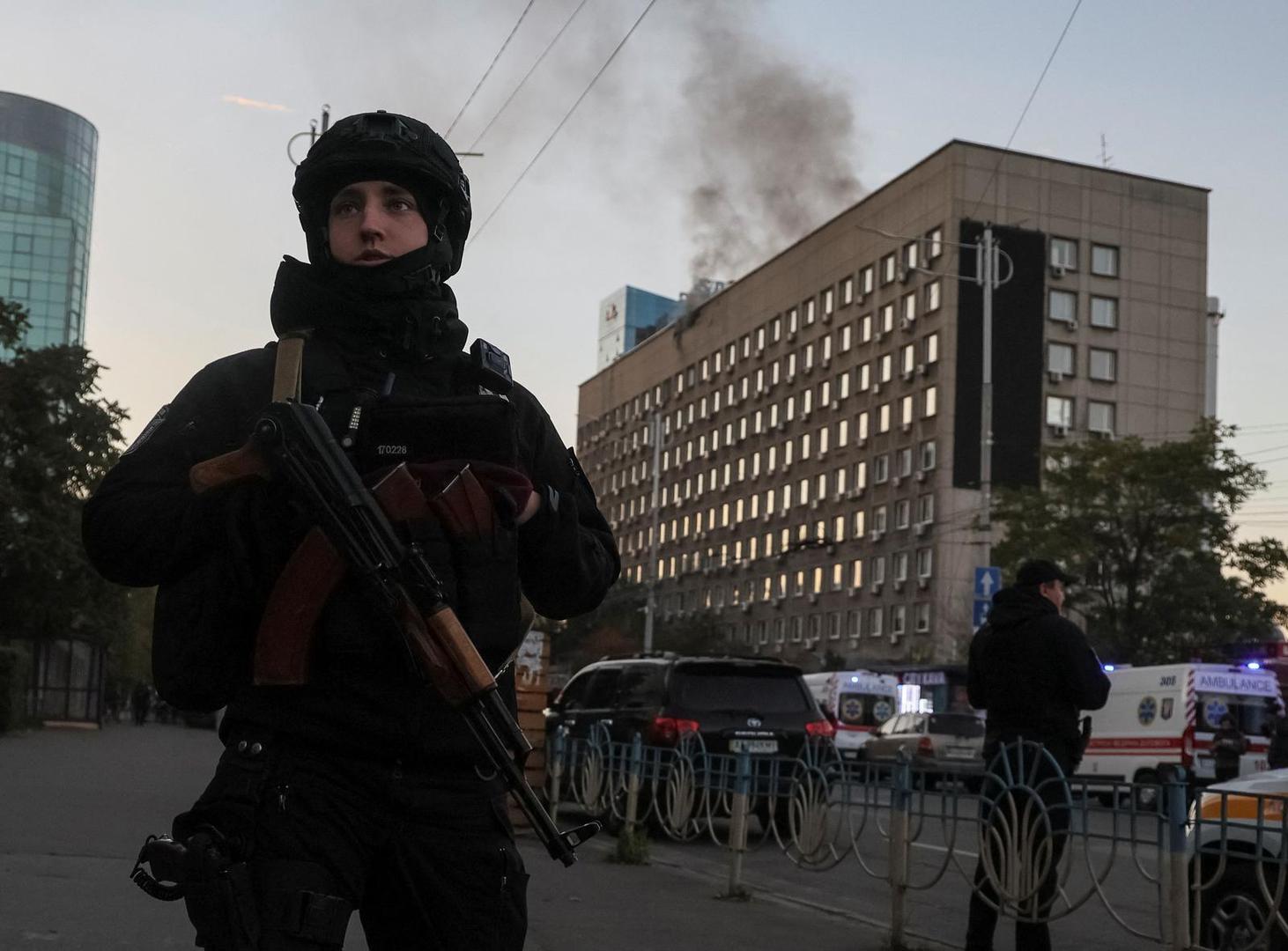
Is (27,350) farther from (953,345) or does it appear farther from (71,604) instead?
(953,345)

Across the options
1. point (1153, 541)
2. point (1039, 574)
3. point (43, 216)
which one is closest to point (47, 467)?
point (1153, 541)

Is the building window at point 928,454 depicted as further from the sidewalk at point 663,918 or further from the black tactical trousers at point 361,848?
the black tactical trousers at point 361,848

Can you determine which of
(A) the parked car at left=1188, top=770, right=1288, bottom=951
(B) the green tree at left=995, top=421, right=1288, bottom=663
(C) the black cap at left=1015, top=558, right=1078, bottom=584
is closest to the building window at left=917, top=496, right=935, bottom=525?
(B) the green tree at left=995, top=421, right=1288, bottom=663

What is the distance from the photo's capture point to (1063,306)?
263 ft

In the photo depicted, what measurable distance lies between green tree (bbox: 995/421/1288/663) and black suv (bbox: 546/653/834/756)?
29.5 metres

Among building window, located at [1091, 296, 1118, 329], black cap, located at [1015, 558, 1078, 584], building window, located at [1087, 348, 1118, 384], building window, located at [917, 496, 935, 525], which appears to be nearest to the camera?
black cap, located at [1015, 558, 1078, 584]

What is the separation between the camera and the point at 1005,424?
7856cm

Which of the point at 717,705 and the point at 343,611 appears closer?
the point at 343,611

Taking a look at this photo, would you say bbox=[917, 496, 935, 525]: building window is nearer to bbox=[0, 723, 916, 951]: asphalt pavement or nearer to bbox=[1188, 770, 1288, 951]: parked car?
bbox=[0, 723, 916, 951]: asphalt pavement

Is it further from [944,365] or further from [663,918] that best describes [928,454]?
[663,918]

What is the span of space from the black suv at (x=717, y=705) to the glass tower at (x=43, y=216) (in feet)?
441

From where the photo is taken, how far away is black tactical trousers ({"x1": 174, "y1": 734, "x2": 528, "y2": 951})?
295 centimetres

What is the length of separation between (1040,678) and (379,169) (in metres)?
5.91

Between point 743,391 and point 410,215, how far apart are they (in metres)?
98.7
